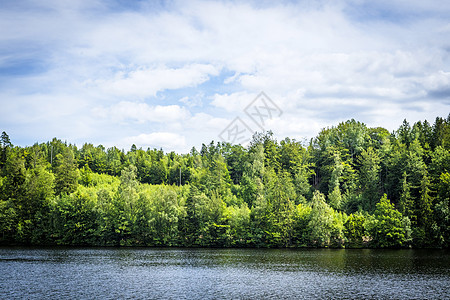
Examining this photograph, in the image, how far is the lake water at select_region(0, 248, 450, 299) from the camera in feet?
143

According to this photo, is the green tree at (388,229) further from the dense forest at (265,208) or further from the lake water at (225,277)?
the lake water at (225,277)

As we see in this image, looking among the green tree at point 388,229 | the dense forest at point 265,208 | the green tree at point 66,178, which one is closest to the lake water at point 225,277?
the green tree at point 388,229

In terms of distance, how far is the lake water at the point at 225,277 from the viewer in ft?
143

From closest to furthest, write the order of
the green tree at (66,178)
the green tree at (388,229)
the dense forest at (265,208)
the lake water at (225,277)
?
1. the lake water at (225,277)
2. the green tree at (388,229)
3. the dense forest at (265,208)
4. the green tree at (66,178)

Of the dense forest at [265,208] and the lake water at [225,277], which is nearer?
the lake water at [225,277]

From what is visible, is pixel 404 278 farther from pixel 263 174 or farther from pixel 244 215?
pixel 263 174

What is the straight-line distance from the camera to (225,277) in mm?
54844

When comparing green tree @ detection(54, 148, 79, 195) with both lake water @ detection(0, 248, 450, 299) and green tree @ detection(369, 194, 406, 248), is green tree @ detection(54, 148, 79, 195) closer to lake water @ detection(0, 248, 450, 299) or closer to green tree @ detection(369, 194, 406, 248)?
lake water @ detection(0, 248, 450, 299)

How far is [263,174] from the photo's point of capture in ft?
441

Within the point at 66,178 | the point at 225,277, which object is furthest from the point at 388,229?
the point at 66,178

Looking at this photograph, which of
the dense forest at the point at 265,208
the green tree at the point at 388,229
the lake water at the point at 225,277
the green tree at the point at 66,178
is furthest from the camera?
the green tree at the point at 66,178

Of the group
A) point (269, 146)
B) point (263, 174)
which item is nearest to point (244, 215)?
point (263, 174)

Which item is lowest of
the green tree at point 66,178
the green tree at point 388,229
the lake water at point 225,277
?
the lake water at point 225,277

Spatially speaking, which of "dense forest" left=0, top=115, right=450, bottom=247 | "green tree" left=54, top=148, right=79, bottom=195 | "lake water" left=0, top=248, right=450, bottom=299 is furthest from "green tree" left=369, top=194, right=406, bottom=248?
"green tree" left=54, top=148, right=79, bottom=195
